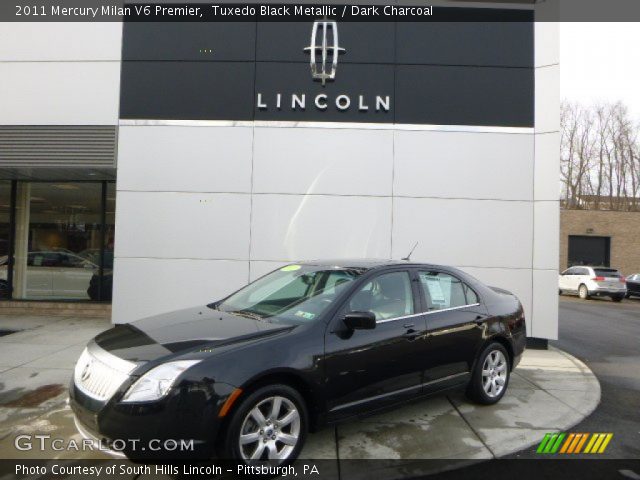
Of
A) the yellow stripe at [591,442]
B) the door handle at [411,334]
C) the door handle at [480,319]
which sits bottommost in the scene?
the yellow stripe at [591,442]

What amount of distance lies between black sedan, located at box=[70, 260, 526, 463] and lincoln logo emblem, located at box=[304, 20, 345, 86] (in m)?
5.01

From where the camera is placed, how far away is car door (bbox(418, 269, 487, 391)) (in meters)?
4.25

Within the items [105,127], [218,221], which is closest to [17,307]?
[105,127]

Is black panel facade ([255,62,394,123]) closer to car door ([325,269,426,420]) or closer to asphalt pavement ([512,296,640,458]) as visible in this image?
car door ([325,269,426,420])

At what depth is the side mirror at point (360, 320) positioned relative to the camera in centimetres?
356

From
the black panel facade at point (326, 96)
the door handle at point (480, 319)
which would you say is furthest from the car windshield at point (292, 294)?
the black panel facade at point (326, 96)

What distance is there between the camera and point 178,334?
352 centimetres

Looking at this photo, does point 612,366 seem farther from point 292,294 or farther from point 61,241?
point 61,241

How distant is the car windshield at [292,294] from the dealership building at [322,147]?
12.3ft

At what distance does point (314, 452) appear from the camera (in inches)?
147

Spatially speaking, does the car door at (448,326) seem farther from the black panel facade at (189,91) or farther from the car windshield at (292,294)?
the black panel facade at (189,91)

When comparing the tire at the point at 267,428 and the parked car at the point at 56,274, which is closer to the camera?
the tire at the point at 267,428

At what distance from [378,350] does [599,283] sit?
19855 mm

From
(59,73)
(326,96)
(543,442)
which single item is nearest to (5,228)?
(59,73)
